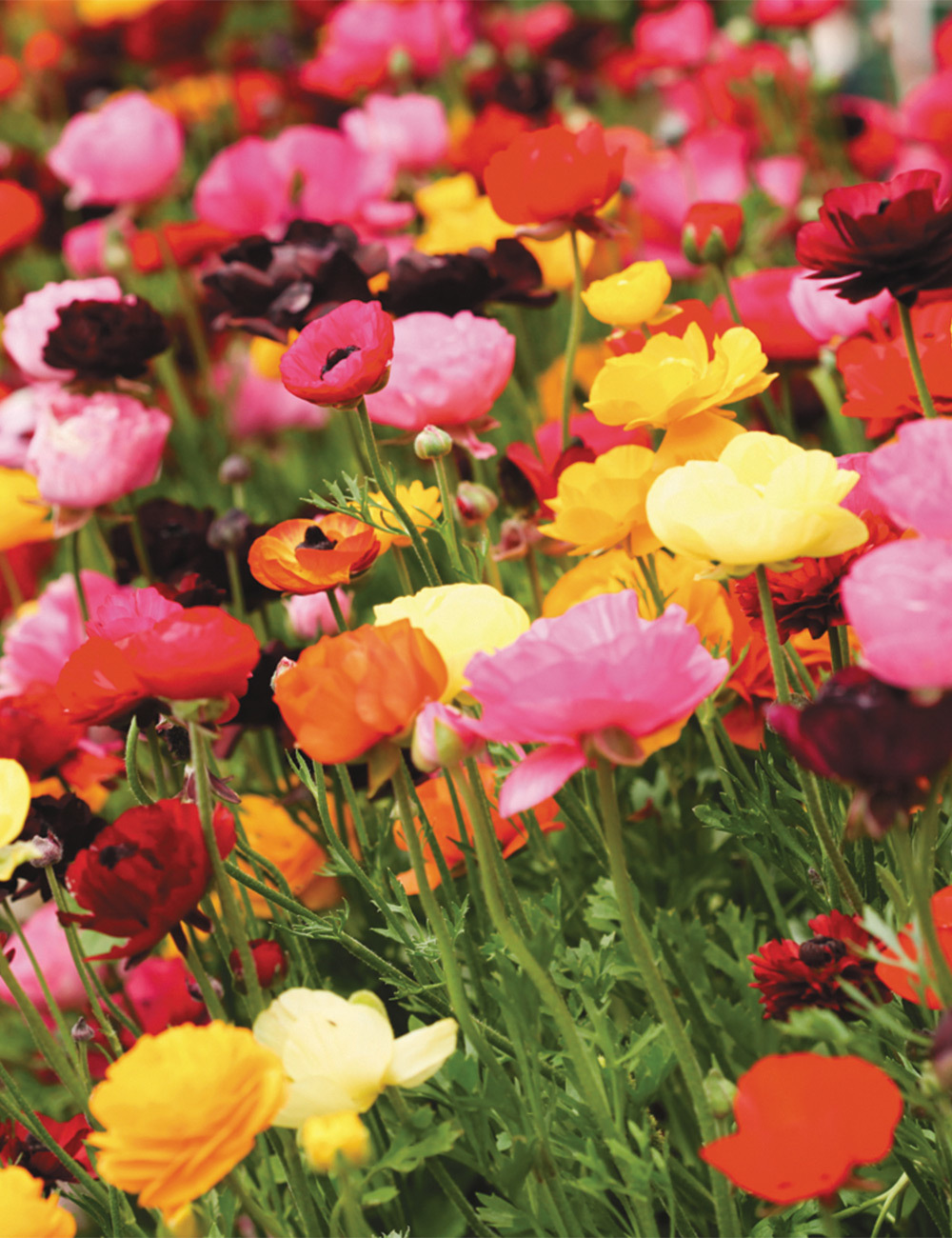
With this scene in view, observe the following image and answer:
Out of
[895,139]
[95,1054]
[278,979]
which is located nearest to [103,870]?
[278,979]

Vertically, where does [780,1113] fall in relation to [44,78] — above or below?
below

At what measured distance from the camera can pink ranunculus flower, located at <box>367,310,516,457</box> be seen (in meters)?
0.84

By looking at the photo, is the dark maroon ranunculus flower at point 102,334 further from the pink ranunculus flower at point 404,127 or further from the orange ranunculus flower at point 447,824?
the pink ranunculus flower at point 404,127

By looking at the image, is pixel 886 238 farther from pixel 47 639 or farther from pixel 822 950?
pixel 47 639

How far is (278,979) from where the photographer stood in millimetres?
814

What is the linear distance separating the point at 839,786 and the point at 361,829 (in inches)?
11.0

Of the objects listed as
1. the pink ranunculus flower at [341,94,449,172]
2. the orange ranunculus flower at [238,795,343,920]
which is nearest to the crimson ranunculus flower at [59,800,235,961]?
the orange ranunculus flower at [238,795,343,920]

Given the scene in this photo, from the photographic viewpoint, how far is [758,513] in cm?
53

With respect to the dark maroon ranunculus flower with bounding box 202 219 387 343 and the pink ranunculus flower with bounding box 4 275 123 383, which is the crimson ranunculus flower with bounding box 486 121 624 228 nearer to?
the dark maroon ranunculus flower with bounding box 202 219 387 343

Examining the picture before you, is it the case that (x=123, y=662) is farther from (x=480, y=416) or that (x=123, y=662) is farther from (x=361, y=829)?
(x=480, y=416)

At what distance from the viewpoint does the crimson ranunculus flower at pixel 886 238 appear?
66 centimetres

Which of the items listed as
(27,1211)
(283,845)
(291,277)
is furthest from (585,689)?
(291,277)

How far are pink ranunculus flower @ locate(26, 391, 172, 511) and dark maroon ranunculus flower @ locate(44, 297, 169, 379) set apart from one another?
4cm

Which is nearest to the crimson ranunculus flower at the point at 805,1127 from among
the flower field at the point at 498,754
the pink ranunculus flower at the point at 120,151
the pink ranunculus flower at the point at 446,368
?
the flower field at the point at 498,754
